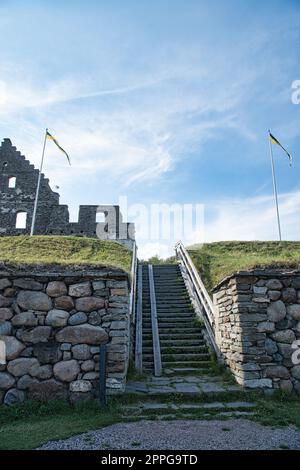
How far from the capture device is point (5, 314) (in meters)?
5.29

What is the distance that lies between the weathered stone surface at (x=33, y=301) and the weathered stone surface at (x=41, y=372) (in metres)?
0.91

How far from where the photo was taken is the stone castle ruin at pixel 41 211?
2116 cm

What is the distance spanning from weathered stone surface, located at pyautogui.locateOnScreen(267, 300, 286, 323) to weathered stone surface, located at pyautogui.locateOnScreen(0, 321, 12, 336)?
15.0 ft

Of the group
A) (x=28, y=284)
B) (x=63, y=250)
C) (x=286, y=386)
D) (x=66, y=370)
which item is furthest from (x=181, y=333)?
(x=63, y=250)

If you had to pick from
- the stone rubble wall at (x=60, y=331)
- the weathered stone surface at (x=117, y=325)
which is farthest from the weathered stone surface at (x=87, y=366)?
the weathered stone surface at (x=117, y=325)

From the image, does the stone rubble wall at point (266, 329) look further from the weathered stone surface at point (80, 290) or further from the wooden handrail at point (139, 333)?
the weathered stone surface at point (80, 290)

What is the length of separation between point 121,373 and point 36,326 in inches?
64.8

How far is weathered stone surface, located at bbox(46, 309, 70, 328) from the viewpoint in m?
5.31

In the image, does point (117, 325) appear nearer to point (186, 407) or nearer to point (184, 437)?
point (186, 407)

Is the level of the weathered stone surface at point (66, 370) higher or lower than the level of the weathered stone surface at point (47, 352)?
lower

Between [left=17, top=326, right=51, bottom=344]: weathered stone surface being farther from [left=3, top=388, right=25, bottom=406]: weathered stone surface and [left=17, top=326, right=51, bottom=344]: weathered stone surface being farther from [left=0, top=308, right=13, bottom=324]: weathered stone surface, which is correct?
[left=3, top=388, right=25, bottom=406]: weathered stone surface

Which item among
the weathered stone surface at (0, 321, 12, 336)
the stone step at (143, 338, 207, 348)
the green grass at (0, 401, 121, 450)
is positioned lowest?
the green grass at (0, 401, 121, 450)

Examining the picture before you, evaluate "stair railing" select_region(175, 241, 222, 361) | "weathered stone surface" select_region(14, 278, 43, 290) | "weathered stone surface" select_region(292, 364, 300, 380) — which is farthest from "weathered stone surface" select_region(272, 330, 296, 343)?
"weathered stone surface" select_region(14, 278, 43, 290)

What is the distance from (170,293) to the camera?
1072 cm
